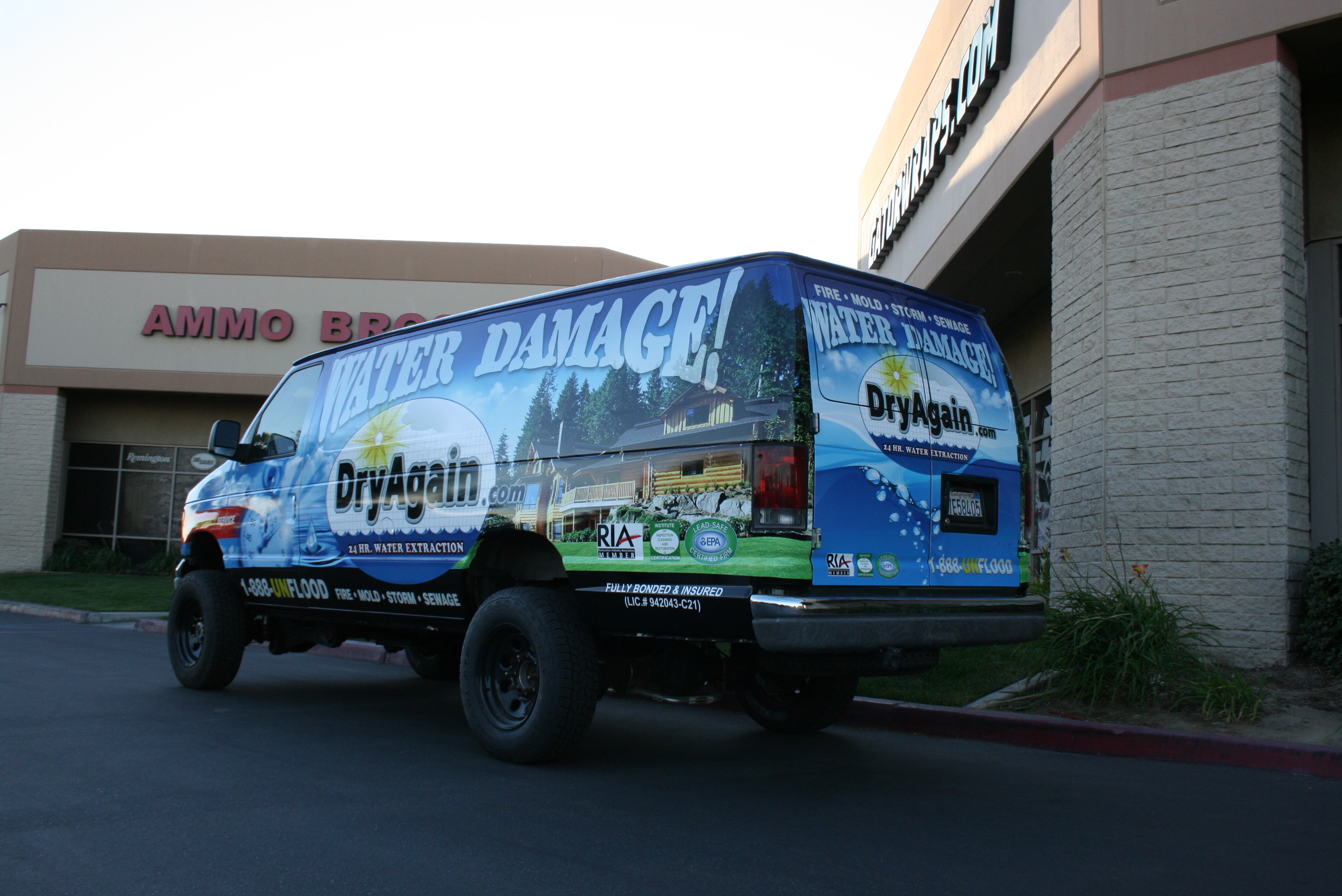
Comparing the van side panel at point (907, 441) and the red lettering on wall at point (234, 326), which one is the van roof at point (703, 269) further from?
the red lettering on wall at point (234, 326)

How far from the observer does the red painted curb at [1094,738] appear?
5.75 meters

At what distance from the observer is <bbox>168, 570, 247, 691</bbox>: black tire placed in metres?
7.63

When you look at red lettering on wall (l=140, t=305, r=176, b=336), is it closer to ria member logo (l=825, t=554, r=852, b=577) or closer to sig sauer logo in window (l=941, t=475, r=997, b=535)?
sig sauer logo in window (l=941, t=475, r=997, b=535)

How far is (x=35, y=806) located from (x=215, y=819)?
0.79 metres

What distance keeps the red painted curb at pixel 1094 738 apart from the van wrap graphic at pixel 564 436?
9.45 ft

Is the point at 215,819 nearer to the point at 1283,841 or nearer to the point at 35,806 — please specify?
the point at 35,806

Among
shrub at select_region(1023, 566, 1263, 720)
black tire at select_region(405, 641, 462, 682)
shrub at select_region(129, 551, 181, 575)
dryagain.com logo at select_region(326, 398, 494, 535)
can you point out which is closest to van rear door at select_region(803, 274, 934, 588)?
dryagain.com logo at select_region(326, 398, 494, 535)

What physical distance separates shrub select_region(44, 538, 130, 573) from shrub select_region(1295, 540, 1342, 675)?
74.0 feet

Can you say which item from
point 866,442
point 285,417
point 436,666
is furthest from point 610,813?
point 436,666

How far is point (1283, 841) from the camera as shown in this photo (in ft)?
13.7

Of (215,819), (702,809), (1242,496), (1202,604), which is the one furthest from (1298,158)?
(215,819)

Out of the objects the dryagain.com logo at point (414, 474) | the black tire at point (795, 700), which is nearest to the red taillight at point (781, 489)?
the dryagain.com logo at point (414, 474)

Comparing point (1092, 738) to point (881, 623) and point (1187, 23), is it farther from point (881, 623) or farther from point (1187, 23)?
point (1187, 23)

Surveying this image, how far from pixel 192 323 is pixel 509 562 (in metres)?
19.7
